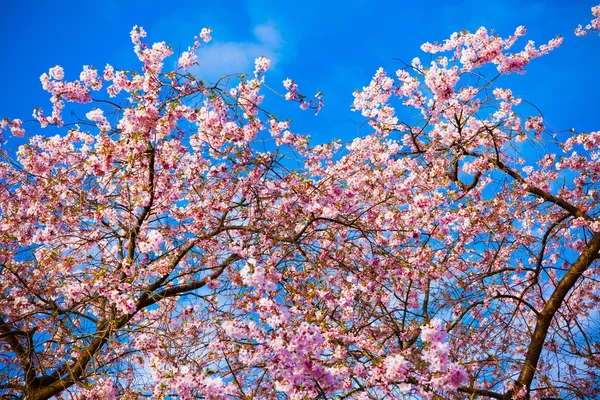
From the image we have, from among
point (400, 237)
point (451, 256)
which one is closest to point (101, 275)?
point (400, 237)

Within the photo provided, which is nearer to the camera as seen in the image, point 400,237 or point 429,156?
point 400,237

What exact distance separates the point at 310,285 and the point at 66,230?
141 inches

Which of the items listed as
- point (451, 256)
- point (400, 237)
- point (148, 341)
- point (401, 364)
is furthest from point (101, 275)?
point (451, 256)

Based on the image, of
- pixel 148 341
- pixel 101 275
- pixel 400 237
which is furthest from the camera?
pixel 400 237

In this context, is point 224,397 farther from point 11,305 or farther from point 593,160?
point 593,160

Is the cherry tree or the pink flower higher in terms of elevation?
the pink flower

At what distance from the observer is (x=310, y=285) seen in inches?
225

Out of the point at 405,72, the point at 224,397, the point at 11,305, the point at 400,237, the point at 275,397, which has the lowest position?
the point at 224,397

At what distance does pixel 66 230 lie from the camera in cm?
701

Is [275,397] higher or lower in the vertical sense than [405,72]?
lower

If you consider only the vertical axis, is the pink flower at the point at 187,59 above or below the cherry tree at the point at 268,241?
above

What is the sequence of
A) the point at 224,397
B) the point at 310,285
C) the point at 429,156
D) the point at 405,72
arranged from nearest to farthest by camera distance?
the point at 224,397, the point at 310,285, the point at 429,156, the point at 405,72

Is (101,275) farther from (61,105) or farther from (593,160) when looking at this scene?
(593,160)

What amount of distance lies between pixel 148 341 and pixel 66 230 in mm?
1924
